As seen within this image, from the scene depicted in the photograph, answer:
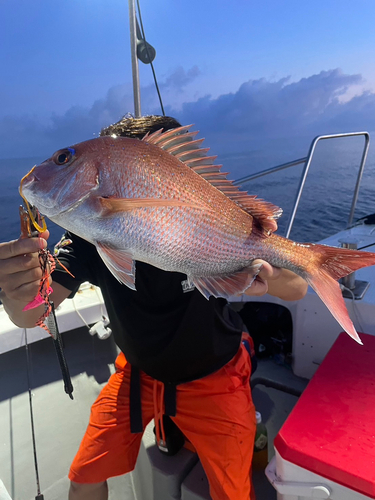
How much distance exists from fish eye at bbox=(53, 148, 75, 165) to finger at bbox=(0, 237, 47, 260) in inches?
10.9

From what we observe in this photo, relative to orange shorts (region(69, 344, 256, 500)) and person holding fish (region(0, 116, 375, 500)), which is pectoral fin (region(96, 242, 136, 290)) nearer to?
person holding fish (region(0, 116, 375, 500))

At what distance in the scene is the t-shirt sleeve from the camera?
170 centimetres

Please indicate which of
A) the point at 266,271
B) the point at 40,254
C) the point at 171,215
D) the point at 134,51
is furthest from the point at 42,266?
the point at 134,51

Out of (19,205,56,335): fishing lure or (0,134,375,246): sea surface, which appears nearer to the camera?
(19,205,56,335): fishing lure

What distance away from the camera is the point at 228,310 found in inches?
78.1

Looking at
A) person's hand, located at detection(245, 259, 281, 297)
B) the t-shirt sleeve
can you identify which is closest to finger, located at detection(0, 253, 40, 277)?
the t-shirt sleeve

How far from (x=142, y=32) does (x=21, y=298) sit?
2.74 m

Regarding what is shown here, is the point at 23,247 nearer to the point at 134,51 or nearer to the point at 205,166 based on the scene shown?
the point at 205,166

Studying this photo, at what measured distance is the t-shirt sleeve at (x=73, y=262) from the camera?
66.7 inches

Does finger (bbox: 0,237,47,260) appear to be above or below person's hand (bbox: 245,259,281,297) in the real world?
above

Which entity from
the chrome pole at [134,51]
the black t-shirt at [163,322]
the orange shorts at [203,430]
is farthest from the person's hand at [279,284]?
the chrome pole at [134,51]

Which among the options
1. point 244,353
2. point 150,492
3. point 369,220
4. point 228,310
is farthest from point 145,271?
point 369,220

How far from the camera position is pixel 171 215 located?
1.08 m

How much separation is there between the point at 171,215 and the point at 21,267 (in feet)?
1.87
